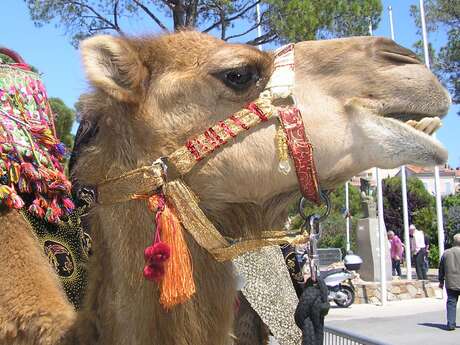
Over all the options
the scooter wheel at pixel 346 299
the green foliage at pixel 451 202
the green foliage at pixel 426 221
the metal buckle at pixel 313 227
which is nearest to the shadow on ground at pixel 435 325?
the scooter wheel at pixel 346 299

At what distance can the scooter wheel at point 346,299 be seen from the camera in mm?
15115

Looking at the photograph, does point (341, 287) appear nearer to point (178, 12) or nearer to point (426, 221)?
point (178, 12)

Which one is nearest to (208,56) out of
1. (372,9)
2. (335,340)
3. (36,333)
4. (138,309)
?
(138,309)

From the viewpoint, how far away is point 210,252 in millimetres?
2322

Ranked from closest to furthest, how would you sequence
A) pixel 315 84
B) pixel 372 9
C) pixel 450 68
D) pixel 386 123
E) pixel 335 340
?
1. pixel 386 123
2. pixel 315 84
3. pixel 335 340
4. pixel 372 9
5. pixel 450 68

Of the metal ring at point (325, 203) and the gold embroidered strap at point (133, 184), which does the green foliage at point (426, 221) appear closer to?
the metal ring at point (325, 203)

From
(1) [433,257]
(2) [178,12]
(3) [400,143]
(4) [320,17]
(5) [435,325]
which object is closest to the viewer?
(3) [400,143]

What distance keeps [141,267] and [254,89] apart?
814 millimetres

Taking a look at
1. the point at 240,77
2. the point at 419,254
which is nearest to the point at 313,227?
the point at 240,77

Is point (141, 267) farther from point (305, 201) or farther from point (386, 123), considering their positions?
point (386, 123)

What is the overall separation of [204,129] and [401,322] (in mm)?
11606

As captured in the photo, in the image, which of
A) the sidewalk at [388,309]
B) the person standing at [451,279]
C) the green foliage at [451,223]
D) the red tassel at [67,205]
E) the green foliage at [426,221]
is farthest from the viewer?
the green foliage at [426,221]

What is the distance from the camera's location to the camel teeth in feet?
7.16

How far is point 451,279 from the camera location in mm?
11914
